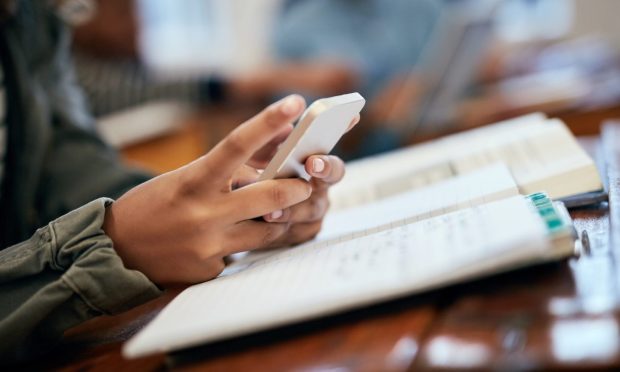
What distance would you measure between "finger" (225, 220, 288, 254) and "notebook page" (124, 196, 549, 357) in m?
0.05

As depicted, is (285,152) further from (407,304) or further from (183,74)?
(183,74)

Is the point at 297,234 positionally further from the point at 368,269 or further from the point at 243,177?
the point at 368,269

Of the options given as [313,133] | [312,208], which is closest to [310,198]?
[312,208]

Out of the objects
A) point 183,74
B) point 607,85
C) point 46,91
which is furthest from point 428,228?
point 183,74

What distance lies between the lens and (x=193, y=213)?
0.49 m

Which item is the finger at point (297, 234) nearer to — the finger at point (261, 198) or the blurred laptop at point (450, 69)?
the finger at point (261, 198)

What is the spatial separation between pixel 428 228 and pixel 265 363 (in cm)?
16

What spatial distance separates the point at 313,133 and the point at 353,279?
12 centimetres

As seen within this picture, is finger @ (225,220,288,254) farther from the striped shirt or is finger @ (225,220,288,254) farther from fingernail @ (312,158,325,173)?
the striped shirt

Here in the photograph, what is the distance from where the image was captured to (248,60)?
3586mm

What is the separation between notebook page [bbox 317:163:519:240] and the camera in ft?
1.80

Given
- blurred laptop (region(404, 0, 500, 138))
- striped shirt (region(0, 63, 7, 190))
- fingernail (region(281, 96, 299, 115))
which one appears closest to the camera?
fingernail (region(281, 96, 299, 115))

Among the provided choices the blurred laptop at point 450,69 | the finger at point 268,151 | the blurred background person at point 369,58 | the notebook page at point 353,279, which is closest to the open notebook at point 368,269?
the notebook page at point 353,279

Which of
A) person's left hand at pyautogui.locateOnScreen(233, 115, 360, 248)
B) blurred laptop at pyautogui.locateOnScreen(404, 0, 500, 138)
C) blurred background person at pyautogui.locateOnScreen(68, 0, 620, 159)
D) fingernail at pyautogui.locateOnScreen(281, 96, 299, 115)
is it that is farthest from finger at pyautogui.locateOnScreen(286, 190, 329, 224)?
blurred laptop at pyautogui.locateOnScreen(404, 0, 500, 138)
